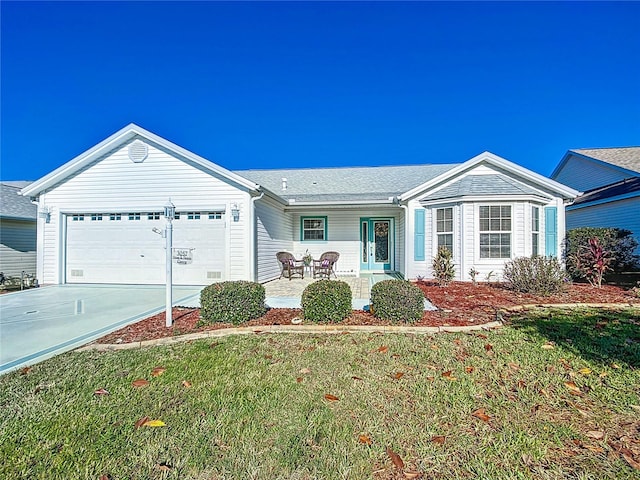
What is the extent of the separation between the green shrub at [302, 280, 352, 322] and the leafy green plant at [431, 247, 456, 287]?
5.12 meters

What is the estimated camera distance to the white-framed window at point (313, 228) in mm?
13570

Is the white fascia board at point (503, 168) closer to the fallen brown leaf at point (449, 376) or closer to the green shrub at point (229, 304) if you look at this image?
the green shrub at point (229, 304)

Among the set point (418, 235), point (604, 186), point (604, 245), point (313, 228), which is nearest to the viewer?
point (604, 245)

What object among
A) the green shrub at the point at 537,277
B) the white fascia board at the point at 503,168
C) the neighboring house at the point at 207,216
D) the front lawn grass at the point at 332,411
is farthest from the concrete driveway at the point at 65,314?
the white fascia board at the point at 503,168

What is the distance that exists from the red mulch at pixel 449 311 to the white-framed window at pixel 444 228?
195 centimetres

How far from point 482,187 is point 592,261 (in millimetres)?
3556

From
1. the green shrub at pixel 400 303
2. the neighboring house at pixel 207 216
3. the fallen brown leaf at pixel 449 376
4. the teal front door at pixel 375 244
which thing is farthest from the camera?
the teal front door at pixel 375 244

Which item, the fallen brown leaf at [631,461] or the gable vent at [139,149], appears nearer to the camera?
the fallen brown leaf at [631,461]

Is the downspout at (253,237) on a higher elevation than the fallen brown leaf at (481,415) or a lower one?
higher

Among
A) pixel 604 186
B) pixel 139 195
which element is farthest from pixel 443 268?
pixel 604 186

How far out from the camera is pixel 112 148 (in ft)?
33.1

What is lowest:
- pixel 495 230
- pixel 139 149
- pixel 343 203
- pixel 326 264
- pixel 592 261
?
pixel 326 264

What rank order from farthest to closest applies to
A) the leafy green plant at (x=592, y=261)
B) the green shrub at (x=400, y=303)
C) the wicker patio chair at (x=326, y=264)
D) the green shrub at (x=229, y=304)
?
1. the wicker patio chair at (x=326, y=264)
2. the leafy green plant at (x=592, y=261)
3. the green shrub at (x=229, y=304)
4. the green shrub at (x=400, y=303)

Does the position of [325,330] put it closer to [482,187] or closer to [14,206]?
[482,187]
